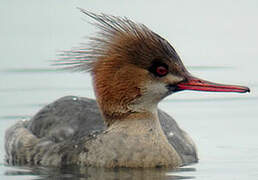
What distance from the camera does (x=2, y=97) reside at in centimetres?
1423

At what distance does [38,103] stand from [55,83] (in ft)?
3.86

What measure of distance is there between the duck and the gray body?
0.05 feet

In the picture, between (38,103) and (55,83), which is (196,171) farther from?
(55,83)

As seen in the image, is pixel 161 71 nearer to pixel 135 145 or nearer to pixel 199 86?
pixel 199 86

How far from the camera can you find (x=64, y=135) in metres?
10.9

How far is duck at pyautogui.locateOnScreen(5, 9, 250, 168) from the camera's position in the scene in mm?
10266

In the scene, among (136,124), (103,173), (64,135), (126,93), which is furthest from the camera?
(64,135)

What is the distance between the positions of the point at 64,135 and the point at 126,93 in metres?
1.02

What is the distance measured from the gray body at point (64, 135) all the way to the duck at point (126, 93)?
0.05 feet

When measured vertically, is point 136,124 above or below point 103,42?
below

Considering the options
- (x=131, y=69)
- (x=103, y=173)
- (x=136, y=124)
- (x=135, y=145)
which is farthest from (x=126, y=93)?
(x=103, y=173)

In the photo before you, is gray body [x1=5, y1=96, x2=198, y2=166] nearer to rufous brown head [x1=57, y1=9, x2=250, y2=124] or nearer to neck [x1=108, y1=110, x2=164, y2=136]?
neck [x1=108, y1=110, x2=164, y2=136]

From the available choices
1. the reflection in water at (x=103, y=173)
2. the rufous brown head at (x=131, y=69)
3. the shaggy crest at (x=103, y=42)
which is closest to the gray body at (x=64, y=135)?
the reflection in water at (x=103, y=173)

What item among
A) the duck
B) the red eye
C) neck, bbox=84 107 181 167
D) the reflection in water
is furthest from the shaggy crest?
the reflection in water
